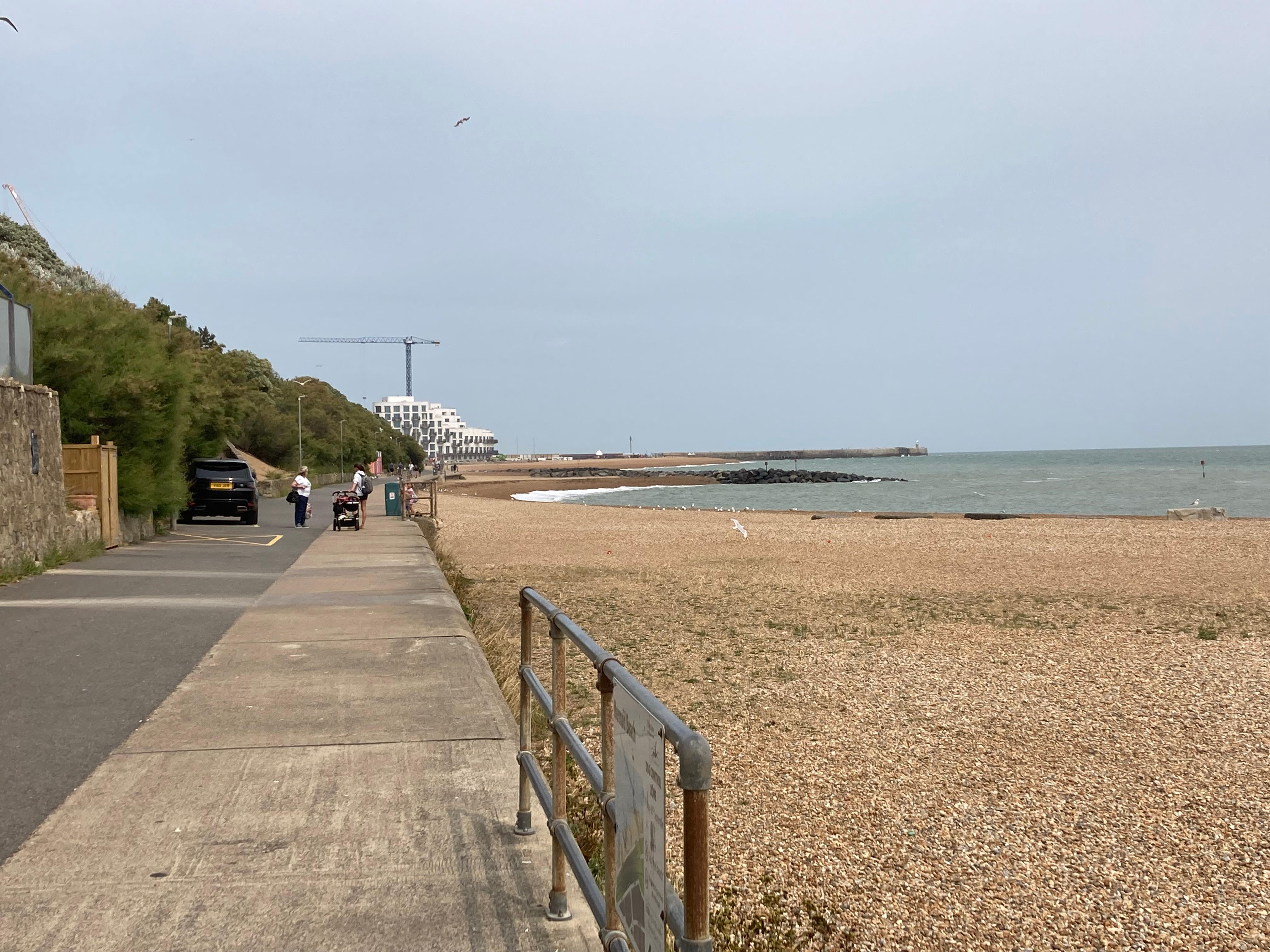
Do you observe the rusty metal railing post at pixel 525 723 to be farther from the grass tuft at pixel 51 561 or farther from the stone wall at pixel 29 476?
the stone wall at pixel 29 476

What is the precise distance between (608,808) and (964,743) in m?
5.27

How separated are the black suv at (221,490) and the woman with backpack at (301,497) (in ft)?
3.41

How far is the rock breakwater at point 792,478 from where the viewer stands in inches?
4188

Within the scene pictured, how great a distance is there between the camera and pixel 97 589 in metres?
12.9

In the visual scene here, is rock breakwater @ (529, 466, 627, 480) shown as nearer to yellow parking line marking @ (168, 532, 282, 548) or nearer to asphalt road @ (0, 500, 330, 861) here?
yellow parking line marking @ (168, 532, 282, 548)

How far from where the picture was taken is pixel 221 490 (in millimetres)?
27016

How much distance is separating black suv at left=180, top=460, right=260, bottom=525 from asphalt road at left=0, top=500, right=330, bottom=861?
349 inches

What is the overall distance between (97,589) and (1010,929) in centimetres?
1120

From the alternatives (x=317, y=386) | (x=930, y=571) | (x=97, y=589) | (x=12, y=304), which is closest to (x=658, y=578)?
(x=930, y=571)

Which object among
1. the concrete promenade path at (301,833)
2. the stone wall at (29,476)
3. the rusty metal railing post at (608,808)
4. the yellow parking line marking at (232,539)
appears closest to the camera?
the rusty metal railing post at (608,808)

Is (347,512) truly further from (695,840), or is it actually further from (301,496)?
(695,840)

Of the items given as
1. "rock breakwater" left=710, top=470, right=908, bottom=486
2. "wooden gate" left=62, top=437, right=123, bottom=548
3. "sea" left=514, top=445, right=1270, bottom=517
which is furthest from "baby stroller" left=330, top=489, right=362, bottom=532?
"rock breakwater" left=710, top=470, right=908, bottom=486

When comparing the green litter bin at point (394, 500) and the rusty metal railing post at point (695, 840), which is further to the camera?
the green litter bin at point (394, 500)

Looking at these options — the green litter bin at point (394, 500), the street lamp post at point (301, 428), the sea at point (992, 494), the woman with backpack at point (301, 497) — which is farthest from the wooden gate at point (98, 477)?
the street lamp post at point (301, 428)
